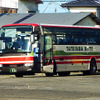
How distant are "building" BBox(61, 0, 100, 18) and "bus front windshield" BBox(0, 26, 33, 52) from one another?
37.1 m

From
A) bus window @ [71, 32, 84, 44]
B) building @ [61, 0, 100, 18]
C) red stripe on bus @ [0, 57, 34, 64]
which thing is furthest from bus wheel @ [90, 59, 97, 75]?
building @ [61, 0, 100, 18]

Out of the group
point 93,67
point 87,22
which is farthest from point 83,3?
point 93,67

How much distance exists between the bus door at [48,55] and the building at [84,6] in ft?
121

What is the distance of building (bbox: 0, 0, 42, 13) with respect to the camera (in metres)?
55.4

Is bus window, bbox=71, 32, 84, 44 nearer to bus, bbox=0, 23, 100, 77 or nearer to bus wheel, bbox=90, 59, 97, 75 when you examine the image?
bus, bbox=0, 23, 100, 77

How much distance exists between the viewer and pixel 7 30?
27859mm

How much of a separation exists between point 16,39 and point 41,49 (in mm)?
1359

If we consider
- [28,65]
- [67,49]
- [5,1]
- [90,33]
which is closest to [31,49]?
[28,65]

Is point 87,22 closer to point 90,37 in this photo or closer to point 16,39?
point 90,37

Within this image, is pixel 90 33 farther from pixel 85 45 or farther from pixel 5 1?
pixel 5 1

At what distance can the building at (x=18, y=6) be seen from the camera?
182 ft

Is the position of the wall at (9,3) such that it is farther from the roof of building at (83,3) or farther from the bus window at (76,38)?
the bus window at (76,38)

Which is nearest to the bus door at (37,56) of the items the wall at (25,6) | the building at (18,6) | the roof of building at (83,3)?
the building at (18,6)

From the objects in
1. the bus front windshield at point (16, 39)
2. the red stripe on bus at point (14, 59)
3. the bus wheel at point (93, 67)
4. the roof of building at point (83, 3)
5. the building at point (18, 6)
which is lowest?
the bus wheel at point (93, 67)
